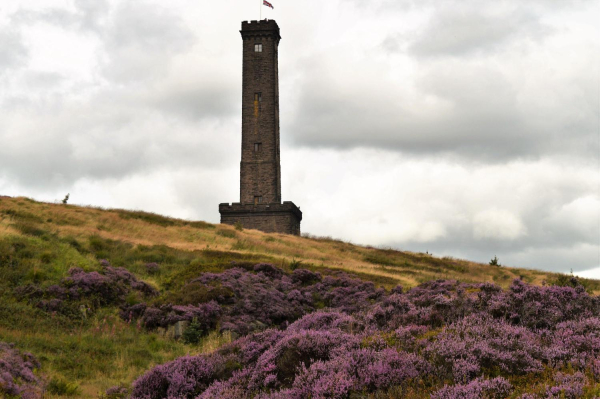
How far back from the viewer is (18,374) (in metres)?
11.6

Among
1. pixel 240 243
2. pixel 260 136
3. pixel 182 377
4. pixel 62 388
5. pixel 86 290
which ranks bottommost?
pixel 62 388

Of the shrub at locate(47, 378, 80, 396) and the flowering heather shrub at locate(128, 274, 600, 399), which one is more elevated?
the flowering heather shrub at locate(128, 274, 600, 399)

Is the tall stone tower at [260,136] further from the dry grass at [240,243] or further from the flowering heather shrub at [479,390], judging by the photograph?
the flowering heather shrub at [479,390]

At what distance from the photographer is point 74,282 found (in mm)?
20719

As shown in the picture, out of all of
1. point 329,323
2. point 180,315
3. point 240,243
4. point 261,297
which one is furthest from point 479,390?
point 240,243

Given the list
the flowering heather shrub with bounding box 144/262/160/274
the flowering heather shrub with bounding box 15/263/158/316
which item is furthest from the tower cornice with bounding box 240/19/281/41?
the flowering heather shrub with bounding box 15/263/158/316

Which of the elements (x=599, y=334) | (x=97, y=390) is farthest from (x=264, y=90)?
(x=599, y=334)

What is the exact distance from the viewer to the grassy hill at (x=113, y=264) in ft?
48.2

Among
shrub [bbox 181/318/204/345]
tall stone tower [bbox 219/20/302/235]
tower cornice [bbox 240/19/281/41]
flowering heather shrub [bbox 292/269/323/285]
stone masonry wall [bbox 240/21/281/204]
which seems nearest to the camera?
shrub [bbox 181/318/204/345]

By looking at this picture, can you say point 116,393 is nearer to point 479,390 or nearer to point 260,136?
point 479,390

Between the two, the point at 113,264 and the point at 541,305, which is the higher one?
the point at 113,264

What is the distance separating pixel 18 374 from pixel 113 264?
15.6m

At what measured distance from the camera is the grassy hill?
14.7 metres

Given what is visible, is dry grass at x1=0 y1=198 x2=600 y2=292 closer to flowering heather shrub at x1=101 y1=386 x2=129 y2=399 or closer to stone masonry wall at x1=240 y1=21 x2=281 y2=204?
stone masonry wall at x1=240 y1=21 x2=281 y2=204
